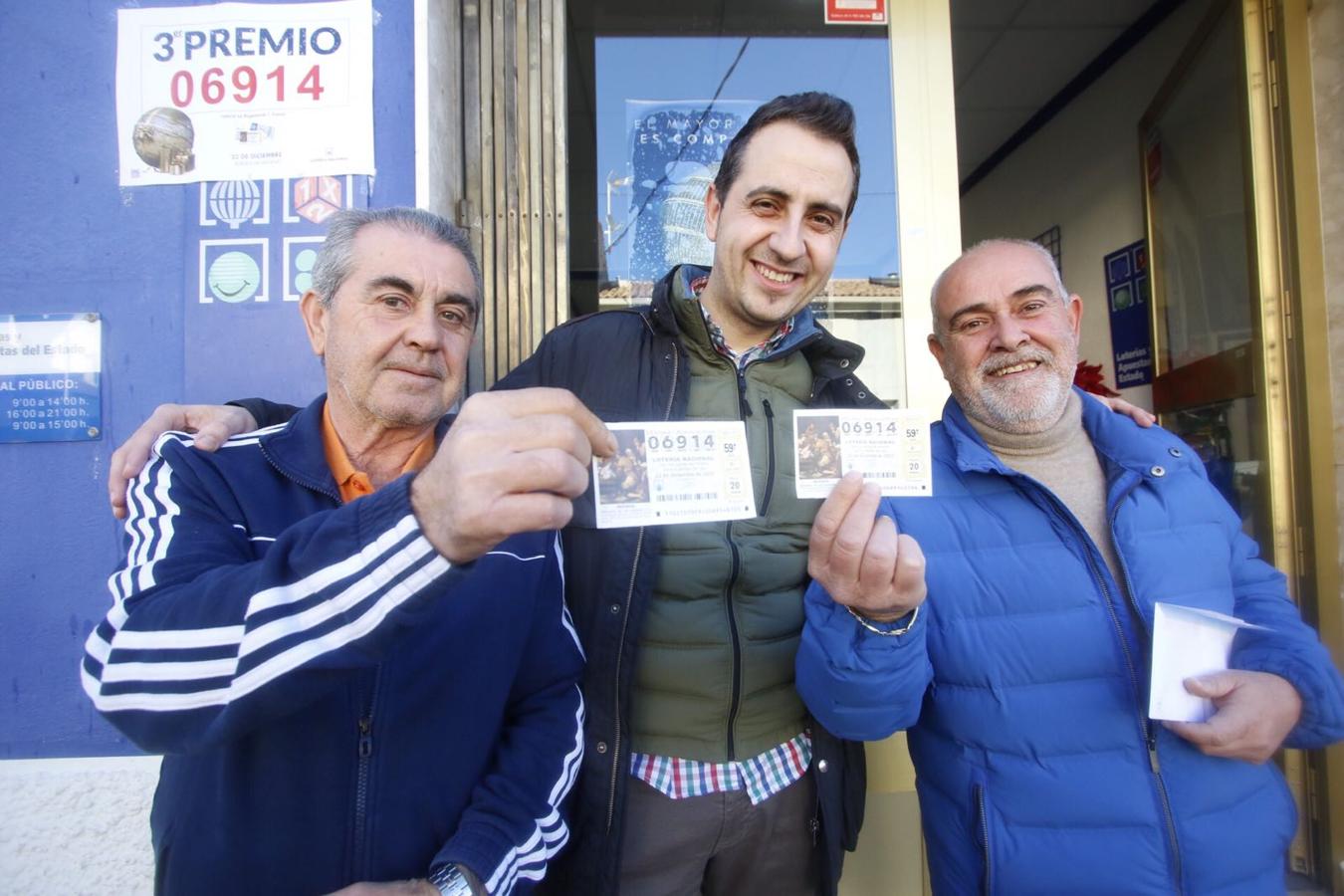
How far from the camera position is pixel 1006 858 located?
142 centimetres

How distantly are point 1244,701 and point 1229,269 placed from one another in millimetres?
2855

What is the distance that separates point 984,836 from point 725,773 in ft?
1.84

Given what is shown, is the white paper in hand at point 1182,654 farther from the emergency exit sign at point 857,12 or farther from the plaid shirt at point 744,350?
the emergency exit sign at point 857,12

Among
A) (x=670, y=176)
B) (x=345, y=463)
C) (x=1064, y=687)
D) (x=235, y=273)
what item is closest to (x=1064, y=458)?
(x=1064, y=687)

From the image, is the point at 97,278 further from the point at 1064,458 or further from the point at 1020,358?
the point at 1064,458

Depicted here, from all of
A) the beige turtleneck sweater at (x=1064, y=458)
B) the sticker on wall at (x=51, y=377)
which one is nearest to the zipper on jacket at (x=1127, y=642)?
the beige turtleneck sweater at (x=1064, y=458)

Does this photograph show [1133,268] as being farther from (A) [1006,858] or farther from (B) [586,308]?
(A) [1006,858]

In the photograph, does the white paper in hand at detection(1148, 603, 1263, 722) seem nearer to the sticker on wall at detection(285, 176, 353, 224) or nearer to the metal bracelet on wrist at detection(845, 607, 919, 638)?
the metal bracelet on wrist at detection(845, 607, 919, 638)

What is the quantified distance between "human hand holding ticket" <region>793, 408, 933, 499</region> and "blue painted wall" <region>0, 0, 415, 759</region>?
5.58ft

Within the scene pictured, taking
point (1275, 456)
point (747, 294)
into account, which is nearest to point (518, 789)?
point (747, 294)

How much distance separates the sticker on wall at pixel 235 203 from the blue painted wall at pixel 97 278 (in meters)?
0.03

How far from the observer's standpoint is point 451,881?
47.1 inches

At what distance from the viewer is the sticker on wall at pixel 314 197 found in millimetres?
2295

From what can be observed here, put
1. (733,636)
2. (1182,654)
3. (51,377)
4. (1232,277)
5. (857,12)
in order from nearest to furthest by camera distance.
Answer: (1182,654) < (733,636) < (51,377) < (857,12) < (1232,277)
